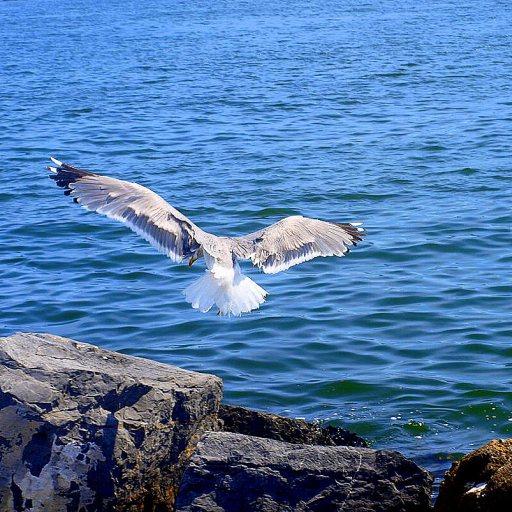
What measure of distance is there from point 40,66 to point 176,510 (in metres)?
21.5

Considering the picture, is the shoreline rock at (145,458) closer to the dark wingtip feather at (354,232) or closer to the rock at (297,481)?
the rock at (297,481)

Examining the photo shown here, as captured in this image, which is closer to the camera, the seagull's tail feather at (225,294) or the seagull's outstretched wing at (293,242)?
the seagull's tail feather at (225,294)

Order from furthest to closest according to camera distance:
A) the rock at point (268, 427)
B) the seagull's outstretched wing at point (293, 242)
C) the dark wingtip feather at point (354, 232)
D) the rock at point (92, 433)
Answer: the dark wingtip feather at point (354, 232), the seagull's outstretched wing at point (293, 242), the rock at point (268, 427), the rock at point (92, 433)

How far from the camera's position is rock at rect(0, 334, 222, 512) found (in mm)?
5957

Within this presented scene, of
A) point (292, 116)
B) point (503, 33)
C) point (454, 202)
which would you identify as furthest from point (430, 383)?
point (503, 33)

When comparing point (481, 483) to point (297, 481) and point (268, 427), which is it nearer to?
point (297, 481)

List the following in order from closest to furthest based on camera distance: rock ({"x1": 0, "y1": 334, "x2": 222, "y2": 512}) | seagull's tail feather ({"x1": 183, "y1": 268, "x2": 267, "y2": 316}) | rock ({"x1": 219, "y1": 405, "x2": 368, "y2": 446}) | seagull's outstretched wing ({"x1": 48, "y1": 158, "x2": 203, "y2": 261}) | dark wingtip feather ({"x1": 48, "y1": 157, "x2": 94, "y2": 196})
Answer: rock ({"x1": 0, "y1": 334, "x2": 222, "y2": 512}), rock ({"x1": 219, "y1": 405, "x2": 368, "y2": 446}), seagull's tail feather ({"x1": 183, "y1": 268, "x2": 267, "y2": 316}), seagull's outstretched wing ({"x1": 48, "y1": 158, "x2": 203, "y2": 261}), dark wingtip feather ({"x1": 48, "y1": 157, "x2": 94, "y2": 196})

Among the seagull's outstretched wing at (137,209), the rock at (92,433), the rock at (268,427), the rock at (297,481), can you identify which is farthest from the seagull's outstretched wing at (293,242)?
the rock at (297,481)

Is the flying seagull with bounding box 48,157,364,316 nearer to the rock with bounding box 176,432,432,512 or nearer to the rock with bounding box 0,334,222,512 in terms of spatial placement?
the rock with bounding box 0,334,222,512

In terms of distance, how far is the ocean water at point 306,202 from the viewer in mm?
9156

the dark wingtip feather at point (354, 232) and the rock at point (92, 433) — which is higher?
the dark wingtip feather at point (354, 232)

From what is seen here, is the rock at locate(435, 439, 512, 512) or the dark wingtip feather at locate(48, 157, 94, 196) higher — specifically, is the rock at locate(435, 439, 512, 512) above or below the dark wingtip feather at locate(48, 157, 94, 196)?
below

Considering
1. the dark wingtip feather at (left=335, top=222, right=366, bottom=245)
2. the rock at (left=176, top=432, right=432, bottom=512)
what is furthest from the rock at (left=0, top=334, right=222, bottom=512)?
the dark wingtip feather at (left=335, top=222, right=366, bottom=245)

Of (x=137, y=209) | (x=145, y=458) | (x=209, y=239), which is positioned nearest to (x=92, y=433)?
(x=145, y=458)
